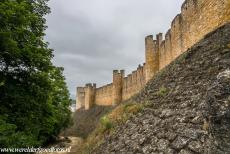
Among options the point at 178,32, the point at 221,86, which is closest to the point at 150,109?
the point at 221,86

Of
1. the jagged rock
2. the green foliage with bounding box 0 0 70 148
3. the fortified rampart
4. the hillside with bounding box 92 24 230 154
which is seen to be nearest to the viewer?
the hillside with bounding box 92 24 230 154

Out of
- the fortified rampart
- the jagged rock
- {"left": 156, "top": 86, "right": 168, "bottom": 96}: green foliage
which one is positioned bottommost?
the jagged rock

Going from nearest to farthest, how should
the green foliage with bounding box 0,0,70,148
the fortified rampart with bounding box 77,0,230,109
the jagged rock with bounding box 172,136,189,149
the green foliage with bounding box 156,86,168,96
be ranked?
the jagged rock with bounding box 172,136,189,149 → the green foliage with bounding box 156,86,168,96 → the green foliage with bounding box 0,0,70,148 → the fortified rampart with bounding box 77,0,230,109

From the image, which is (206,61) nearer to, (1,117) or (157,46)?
(1,117)

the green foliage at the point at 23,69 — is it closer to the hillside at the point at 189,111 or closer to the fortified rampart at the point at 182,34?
the hillside at the point at 189,111

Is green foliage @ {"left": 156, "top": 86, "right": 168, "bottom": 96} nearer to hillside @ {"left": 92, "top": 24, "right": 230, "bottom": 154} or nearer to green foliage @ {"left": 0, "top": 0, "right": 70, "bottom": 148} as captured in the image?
hillside @ {"left": 92, "top": 24, "right": 230, "bottom": 154}

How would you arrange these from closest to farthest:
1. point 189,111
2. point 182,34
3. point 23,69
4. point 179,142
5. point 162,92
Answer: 1. point 179,142
2. point 189,111
3. point 162,92
4. point 23,69
5. point 182,34

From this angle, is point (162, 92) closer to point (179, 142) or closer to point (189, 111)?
point (189, 111)

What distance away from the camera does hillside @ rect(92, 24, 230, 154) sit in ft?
16.2

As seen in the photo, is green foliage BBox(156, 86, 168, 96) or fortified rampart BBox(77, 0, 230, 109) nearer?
green foliage BBox(156, 86, 168, 96)

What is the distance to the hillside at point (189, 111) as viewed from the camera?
495cm

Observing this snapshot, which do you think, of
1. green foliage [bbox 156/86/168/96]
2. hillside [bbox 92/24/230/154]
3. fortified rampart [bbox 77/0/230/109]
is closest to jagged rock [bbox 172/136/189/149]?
hillside [bbox 92/24/230/154]

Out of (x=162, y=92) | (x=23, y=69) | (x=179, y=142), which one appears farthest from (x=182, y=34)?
(x=179, y=142)

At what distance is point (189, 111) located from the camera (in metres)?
6.13
